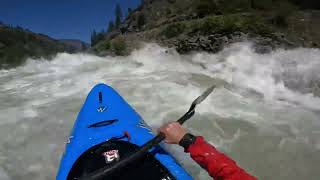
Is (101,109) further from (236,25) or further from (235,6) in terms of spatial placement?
(235,6)

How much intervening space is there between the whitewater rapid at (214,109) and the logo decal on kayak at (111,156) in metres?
1.09

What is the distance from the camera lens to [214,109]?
5.31 m

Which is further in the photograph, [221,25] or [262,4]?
[262,4]

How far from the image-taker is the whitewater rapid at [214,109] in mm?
3834

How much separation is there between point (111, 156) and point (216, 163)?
104 cm

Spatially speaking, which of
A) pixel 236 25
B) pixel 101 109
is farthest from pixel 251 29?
pixel 101 109

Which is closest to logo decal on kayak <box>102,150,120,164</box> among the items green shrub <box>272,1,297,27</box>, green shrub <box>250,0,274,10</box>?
green shrub <box>272,1,297,27</box>

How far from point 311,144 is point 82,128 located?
8.92 ft

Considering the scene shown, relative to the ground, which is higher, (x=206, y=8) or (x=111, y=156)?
(x=206, y=8)

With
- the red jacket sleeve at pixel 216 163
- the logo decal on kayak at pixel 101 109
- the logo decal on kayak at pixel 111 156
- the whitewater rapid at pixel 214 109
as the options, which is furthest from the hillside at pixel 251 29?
the red jacket sleeve at pixel 216 163

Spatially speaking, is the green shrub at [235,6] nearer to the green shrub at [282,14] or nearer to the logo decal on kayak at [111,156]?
the green shrub at [282,14]

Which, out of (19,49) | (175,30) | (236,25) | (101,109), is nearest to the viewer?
(101,109)

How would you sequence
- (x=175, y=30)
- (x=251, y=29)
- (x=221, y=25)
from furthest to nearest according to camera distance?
(x=175, y=30) → (x=221, y=25) → (x=251, y=29)

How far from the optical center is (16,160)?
155 inches
